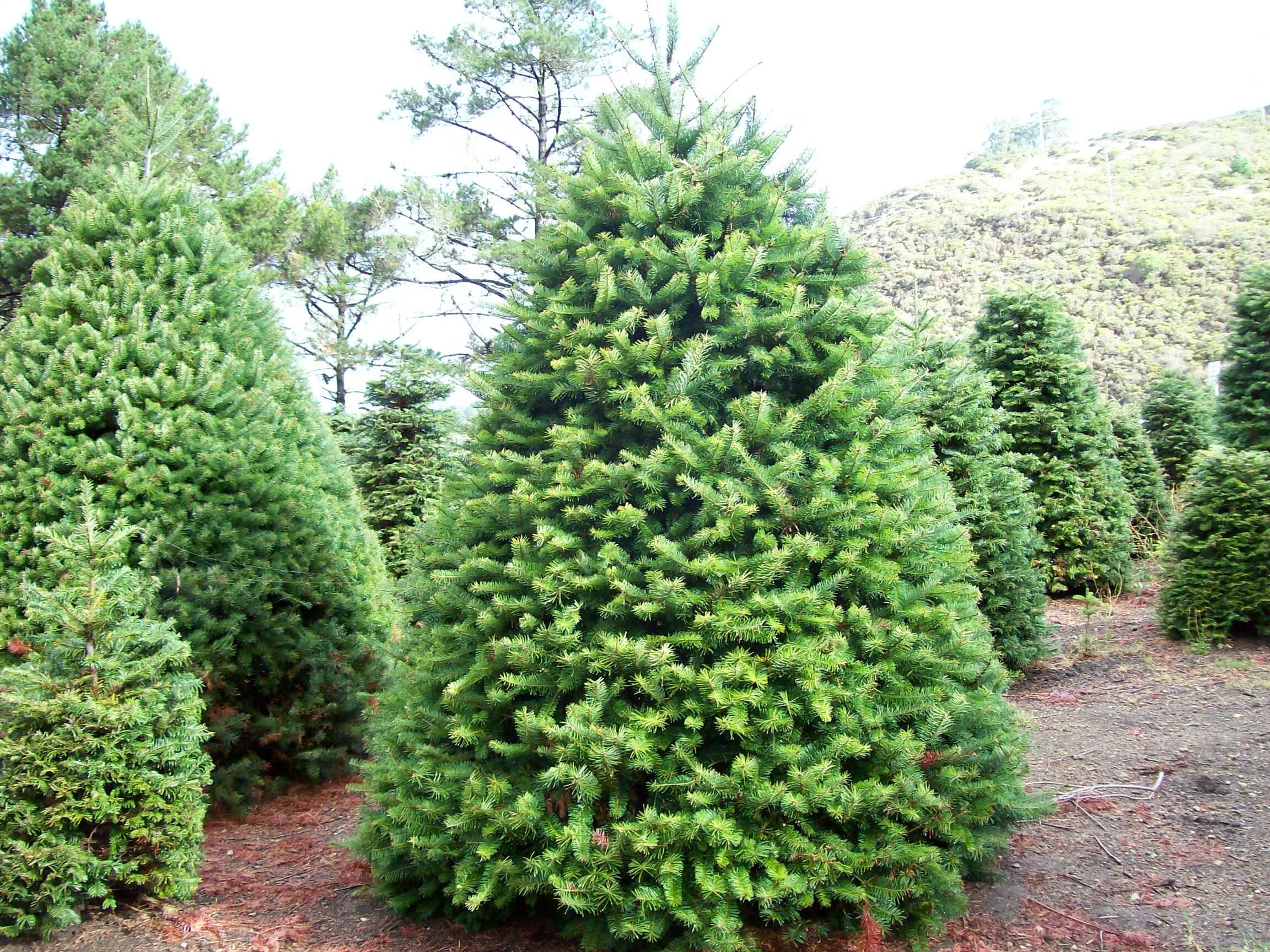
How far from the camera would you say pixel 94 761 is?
10.8 feet

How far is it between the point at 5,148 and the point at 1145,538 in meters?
22.9

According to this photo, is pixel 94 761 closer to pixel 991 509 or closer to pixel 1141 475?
pixel 991 509

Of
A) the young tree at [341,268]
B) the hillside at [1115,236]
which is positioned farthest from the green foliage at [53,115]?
the hillside at [1115,236]

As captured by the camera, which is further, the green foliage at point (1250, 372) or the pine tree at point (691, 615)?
the green foliage at point (1250, 372)

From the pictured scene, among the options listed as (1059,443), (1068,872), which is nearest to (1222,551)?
(1059,443)

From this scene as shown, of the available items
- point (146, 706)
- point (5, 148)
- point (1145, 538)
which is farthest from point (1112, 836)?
point (5, 148)

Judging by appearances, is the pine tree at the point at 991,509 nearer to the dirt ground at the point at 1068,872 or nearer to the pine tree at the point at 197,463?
the dirt ground at the point at 1068,872

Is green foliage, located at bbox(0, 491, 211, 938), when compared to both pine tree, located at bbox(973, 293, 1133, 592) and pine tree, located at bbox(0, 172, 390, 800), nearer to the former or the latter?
pine tree, located at bbox(0, 172, 390, 800)

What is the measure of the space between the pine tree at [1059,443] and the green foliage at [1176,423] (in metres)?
7.12

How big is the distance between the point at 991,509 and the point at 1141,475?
9.07 meters

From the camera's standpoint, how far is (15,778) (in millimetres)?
3234

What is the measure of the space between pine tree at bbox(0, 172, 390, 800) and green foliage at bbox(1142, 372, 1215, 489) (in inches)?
657

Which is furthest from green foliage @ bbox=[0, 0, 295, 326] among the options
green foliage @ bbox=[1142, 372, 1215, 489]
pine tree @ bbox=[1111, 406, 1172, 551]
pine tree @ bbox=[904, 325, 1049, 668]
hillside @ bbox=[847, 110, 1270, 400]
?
hillside @ bbox=[847, 110, 1270, 400]

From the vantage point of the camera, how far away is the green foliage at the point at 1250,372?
770 cm
